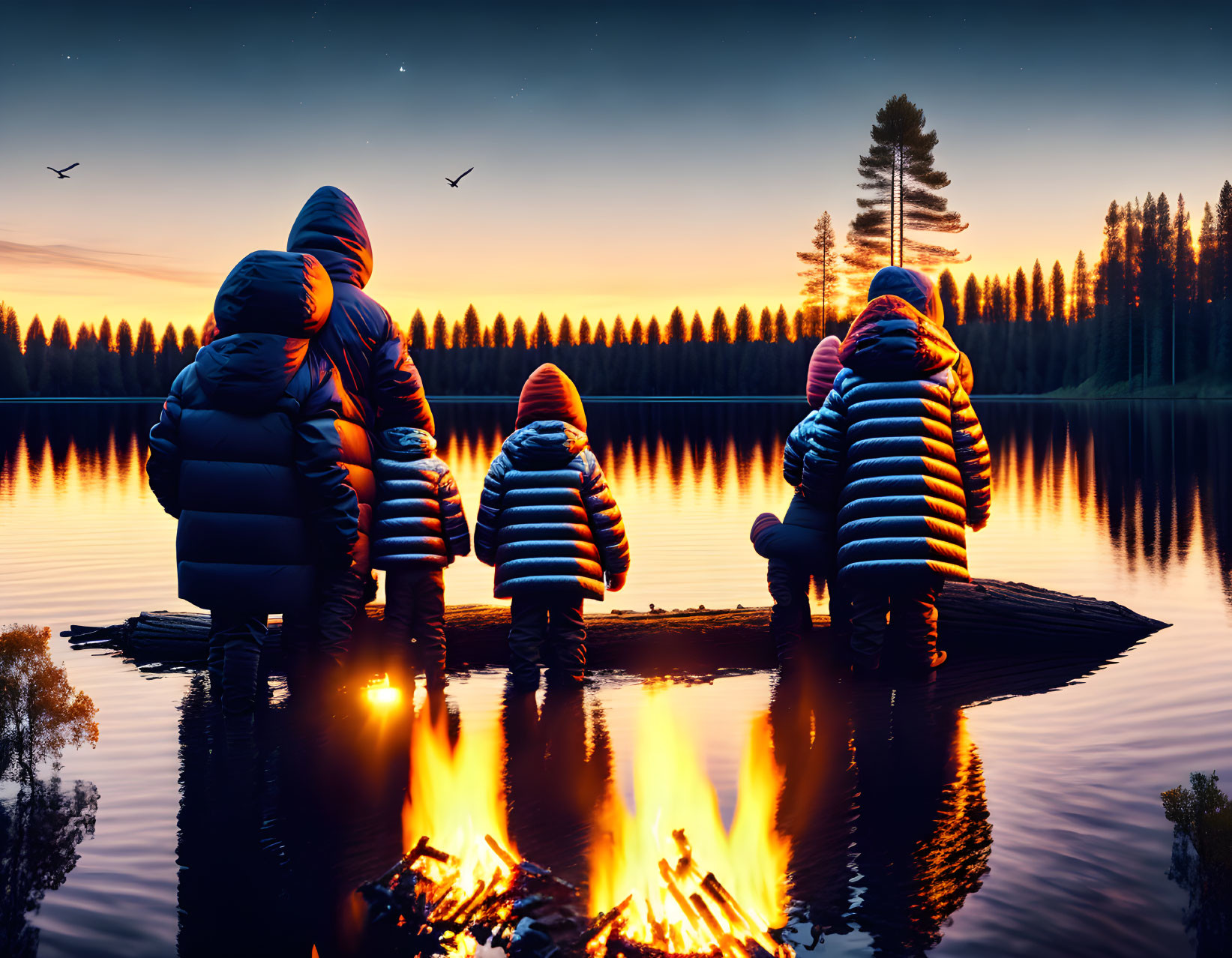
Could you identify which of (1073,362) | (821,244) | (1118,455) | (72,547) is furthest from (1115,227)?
(72,547)

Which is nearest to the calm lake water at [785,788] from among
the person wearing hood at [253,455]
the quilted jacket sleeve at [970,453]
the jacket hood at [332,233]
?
the person wearing hood at [253,455]

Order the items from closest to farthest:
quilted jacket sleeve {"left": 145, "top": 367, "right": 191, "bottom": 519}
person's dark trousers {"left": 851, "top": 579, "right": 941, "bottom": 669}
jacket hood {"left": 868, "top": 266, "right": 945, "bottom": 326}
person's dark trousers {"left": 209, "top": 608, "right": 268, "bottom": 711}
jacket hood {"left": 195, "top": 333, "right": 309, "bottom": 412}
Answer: jacket hood {"left": 195, "top": 333, "right": 309, "bottom": 412} → quilted jacket sleeve {"left": 145, "top": 367, "right": 191, "bottom": 519} → person's dark trousers {"left": 209, "top": 608, "right": 268, "bottom": 711} → person's dark trousers {"left": 851, "top": 579, "right": 941, "bottom": 669} → jacket hood {"left": 868, "top": 266, "right": 945, "bottom": 326}

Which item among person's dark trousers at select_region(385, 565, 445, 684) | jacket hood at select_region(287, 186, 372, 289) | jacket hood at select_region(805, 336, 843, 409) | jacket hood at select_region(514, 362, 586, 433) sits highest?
jacket hood at select_region(287, 186, 372, 289)

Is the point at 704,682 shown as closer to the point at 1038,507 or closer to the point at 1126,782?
the point at 1126,782

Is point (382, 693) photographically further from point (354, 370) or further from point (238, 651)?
point (354, 370)

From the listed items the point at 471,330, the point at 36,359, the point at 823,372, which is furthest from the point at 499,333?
the point at 823,372

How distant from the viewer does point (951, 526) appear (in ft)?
21.8

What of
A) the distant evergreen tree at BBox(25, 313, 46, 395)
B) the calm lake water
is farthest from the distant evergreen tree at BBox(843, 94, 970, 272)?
the distant evergreen tree at BBox(25, 313, 46, 395)

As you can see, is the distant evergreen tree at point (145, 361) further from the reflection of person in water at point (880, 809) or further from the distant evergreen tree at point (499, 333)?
the reflection of person in water at point (880, 809)

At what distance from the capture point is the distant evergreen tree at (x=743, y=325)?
17512 cm

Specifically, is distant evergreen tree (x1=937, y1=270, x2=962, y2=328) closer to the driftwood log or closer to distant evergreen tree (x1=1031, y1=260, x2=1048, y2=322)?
distant evergreen tree (x1=1031, y1=260, x2=1048, y2=322)

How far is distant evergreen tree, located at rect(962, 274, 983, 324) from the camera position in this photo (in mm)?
163000

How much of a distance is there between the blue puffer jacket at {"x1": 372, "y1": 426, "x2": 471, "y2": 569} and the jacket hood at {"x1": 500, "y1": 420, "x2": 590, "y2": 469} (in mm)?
497

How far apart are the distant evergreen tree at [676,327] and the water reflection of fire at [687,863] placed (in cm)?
17323
